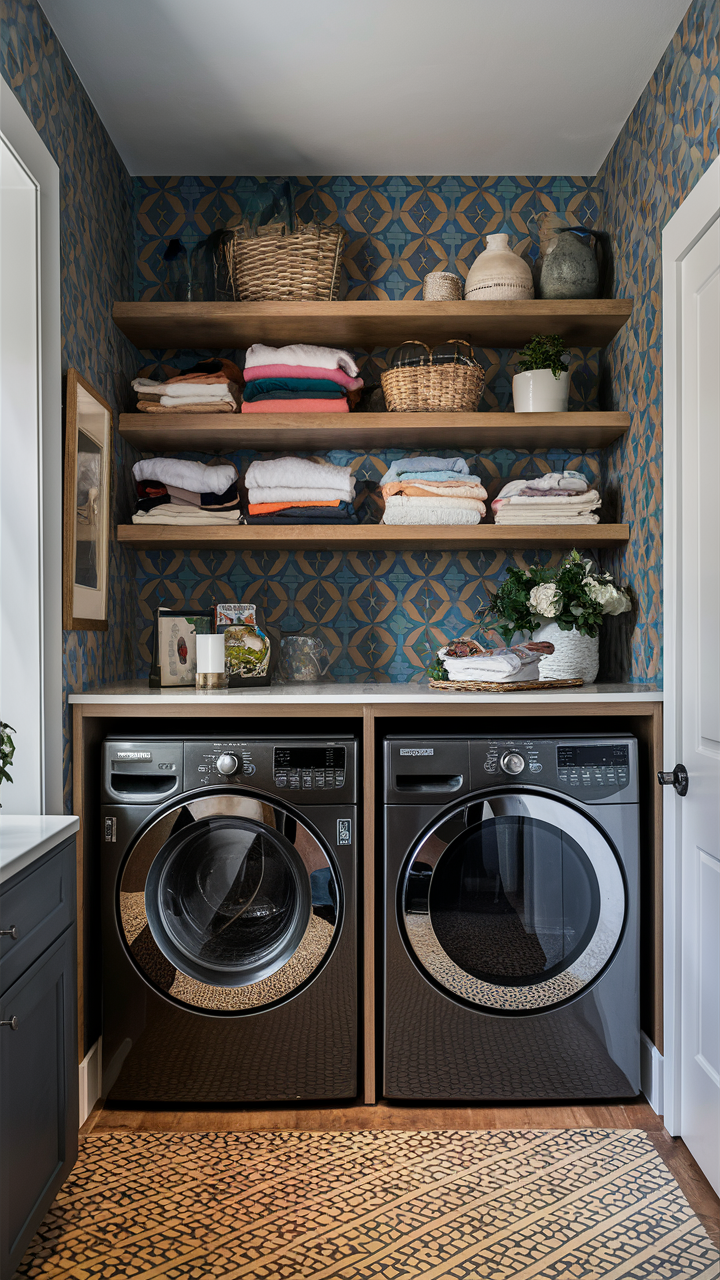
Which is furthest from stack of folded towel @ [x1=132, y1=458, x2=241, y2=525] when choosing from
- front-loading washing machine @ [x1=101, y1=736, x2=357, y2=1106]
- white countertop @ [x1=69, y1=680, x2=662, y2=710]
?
front-loading washing machine @ [x1=101, y1=736, x2=357, y2=1106]

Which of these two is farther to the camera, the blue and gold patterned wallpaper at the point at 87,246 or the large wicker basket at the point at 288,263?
the large wicker basket at the point at 288,263

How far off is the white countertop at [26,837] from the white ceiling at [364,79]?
186 centimetres

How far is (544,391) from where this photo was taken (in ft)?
8.09

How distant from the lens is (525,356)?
2.63 m

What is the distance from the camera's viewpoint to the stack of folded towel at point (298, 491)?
2467 mm

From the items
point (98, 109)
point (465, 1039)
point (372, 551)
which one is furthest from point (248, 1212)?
point (98, 109)

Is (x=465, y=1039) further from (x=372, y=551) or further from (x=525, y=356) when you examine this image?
(x=525, y=356)

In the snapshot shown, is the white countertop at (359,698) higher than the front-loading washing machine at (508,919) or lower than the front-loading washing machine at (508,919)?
higher

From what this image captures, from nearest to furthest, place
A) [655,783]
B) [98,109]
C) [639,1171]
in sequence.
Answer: [639,1171], [655,783], [98,109]

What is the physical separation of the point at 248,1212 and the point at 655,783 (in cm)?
135

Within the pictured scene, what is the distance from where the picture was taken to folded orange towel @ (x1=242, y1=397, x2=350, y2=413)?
243 centimetres

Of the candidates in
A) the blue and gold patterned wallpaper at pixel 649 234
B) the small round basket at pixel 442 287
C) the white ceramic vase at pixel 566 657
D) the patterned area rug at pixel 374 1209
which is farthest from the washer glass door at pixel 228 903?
the small round basket at pixel 442 287

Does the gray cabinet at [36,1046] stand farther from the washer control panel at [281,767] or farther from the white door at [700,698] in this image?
the white door at [700,698]

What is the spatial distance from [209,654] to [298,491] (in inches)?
22.9
